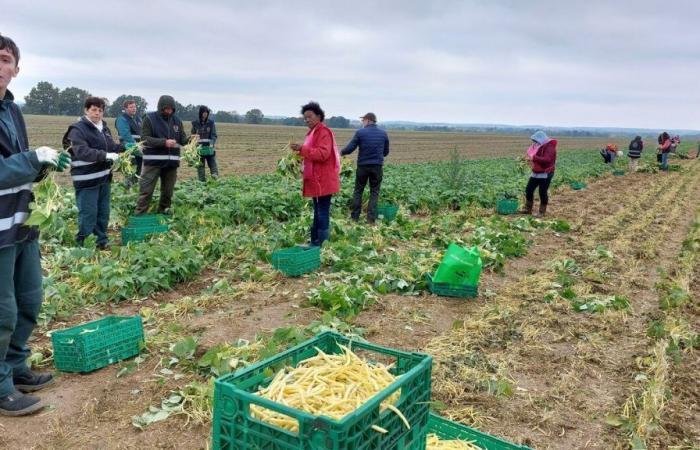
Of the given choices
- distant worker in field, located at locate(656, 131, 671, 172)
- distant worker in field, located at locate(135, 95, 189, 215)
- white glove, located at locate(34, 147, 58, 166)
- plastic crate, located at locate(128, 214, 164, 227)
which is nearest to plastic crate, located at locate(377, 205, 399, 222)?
distant worker in field, located at locate(135, 95, 189, 215)

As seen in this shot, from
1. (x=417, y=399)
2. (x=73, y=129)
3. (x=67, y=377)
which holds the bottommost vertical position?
(x=67, y=377)

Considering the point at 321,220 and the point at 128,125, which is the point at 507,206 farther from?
the point at 128,125

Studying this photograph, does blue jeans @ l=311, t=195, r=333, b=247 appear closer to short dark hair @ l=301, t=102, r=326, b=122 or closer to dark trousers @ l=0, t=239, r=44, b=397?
short dark hair @ l=301, t=102, r=326, b=122

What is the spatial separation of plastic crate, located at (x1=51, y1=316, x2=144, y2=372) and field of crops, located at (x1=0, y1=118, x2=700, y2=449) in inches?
4.1

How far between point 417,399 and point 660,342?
11.9ft

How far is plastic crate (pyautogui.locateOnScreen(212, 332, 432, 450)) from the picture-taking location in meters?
1.81

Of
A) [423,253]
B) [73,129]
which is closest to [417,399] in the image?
[423,253]

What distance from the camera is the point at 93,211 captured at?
714 cm

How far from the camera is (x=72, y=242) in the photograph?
293 inches

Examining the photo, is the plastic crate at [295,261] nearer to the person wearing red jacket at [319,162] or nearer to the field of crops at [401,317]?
the field of crops at [401,317]

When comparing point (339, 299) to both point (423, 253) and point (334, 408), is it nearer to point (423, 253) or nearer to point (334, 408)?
point (423, 253)

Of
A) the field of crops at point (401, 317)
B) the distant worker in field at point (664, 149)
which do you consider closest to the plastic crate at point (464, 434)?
the field of crops at point (401, 317)

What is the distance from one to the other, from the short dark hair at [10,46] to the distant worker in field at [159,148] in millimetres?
5102

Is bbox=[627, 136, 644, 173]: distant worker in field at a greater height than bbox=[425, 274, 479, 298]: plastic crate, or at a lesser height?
greater
